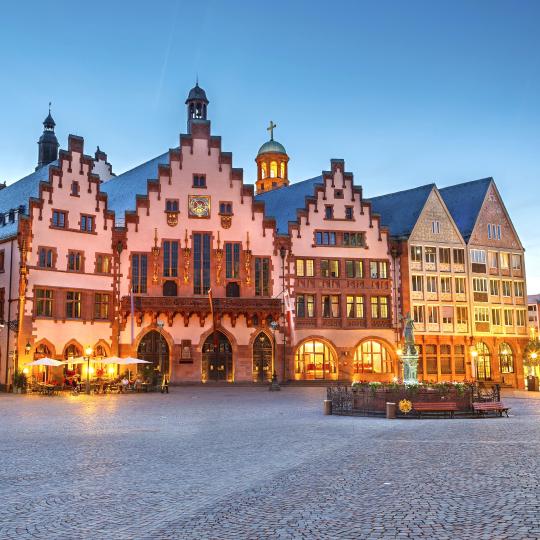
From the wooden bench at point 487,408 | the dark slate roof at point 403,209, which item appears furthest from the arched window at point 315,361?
the wooden bench at point 487,408

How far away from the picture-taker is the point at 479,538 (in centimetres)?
1034

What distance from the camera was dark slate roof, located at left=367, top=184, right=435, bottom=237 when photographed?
66.3m

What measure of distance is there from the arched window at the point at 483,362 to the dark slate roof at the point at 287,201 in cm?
2109

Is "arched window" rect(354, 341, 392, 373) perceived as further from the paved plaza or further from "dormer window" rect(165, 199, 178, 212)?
the paved plaza

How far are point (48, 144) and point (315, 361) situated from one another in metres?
40.1

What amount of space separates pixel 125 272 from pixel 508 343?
36.3 meters

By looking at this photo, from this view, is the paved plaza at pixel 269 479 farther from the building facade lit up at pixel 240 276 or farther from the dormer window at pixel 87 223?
the dormer window at pixel 87 223

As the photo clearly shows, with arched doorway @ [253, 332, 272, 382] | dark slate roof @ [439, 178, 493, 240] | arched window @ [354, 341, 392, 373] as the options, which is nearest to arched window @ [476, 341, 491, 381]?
arched window @ [354, 341, 392, 373]

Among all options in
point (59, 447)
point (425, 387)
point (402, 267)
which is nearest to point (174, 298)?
point (402, 267)

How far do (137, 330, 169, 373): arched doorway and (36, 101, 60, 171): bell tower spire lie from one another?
1176 inches

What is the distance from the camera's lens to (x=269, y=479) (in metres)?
15.3

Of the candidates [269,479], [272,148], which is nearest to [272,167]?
[272,148]

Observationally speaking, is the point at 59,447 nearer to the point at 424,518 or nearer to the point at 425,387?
the point at 424,518

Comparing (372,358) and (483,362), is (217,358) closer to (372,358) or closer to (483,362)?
(372,358)
